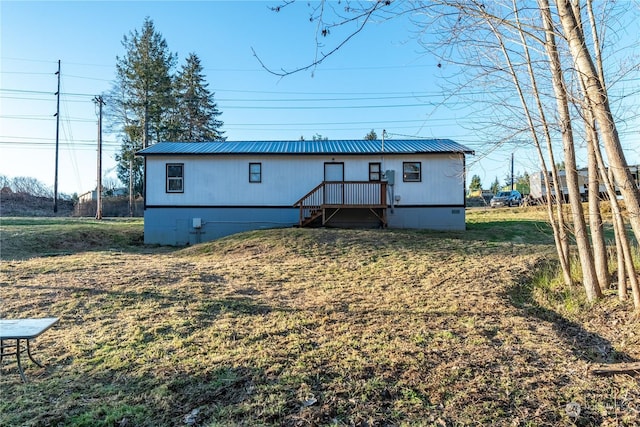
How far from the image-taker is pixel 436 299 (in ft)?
18.2

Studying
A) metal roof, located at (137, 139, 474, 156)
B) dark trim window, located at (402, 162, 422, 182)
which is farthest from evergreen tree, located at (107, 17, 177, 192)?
dark trim window, located at (402, 162, 422, 182)

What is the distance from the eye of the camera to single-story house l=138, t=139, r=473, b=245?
580 inches

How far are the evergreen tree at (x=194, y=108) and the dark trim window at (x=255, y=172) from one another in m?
22.1

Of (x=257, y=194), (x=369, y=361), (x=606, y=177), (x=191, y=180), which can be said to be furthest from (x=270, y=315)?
(x=191, y=180)

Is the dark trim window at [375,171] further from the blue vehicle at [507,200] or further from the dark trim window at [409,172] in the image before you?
the blue vehicle at [507,200]

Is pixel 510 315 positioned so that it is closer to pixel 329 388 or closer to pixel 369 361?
pixel 369 361

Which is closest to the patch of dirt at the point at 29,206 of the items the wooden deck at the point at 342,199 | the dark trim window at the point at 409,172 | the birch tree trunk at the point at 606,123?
the wooden deck at the point at 342,199

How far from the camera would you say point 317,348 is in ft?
12.4

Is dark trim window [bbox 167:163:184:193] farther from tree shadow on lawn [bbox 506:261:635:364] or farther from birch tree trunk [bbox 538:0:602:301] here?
birch tree trunk [bbox 538:0:602:301]

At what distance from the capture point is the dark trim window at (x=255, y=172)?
15.0m

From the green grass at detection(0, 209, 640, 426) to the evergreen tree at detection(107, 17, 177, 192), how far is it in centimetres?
2637

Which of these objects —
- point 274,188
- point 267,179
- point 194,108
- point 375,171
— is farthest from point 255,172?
point 194,108

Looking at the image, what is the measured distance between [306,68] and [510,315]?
3874 mm

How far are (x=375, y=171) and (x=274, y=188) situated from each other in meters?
4.04
